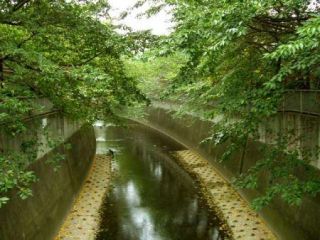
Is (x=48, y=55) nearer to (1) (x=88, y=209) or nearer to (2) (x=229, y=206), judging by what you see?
(1) (x=88, y=209)

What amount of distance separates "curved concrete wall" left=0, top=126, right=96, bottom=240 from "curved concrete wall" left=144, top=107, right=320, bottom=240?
7399 millimetres

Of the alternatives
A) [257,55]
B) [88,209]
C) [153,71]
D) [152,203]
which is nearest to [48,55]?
[88,209]

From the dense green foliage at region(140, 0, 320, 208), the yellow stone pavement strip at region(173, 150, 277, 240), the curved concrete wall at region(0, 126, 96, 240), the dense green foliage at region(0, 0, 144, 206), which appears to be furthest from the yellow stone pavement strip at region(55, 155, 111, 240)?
the dense green foliage at region(140, 0, 320, 208)

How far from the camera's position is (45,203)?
38.1 feet

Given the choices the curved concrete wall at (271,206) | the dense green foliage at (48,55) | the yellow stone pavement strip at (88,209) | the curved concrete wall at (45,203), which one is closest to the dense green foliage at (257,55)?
the curved concrete wall at (271,206)

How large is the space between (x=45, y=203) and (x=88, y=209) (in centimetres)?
324

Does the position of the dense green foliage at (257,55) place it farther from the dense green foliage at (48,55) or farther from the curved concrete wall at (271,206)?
the dense green foliage at (48,55)

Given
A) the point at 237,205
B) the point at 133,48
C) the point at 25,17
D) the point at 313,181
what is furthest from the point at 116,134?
the point at 313,181

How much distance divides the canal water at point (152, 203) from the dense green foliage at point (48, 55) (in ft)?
14.5

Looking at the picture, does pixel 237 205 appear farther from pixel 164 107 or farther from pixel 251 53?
pixel 164 107

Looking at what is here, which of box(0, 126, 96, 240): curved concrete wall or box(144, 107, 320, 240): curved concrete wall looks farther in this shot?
box(144, 107, 320, 240): curved concrete wall

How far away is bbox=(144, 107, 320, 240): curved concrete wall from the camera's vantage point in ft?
33.0

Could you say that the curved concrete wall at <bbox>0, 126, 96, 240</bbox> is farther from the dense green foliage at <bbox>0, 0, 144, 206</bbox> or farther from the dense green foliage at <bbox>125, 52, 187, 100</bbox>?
the dense green foliage at <bbox>125, 52, 187, 100</bbox>

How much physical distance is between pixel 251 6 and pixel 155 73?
25621mm
